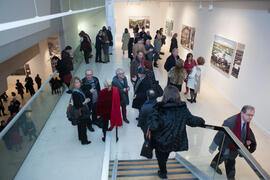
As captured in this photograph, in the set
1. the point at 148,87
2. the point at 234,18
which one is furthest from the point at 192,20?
the point at 148,87

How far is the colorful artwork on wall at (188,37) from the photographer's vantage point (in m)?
11.7

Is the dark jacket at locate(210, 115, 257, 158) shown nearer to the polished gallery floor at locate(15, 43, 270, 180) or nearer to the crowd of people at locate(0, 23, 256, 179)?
the crowd of people at locate(0, 23, 256, 179)

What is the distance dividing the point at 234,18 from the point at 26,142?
8119 mm

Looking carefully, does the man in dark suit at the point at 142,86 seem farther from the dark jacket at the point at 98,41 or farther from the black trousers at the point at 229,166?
the dark jacket at the point at 98,41

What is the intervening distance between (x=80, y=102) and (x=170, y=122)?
2.54m

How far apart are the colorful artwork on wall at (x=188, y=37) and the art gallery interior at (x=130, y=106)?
0.58 ft

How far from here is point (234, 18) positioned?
7.51m

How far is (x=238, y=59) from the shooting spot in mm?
7180

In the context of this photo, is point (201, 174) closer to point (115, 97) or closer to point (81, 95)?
point (115, 97)

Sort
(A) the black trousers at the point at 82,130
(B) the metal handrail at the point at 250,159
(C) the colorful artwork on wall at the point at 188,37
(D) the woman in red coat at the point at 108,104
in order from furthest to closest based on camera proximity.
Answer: (C) the colorful artwork on wall at the point at 188,37, (A) the black trousers at the point at 82,130, (D) the woman in red coat at the point at 108,104, (B) the metal handrail at the point at 250,159

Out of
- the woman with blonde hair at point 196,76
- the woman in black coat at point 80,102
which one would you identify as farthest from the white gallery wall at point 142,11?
the woman in black coat at point 80,102

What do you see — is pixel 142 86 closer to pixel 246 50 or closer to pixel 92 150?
pixel 92 150

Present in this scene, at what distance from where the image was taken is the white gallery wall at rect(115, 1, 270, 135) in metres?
5.96

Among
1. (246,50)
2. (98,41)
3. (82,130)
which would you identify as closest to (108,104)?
(82,130)
